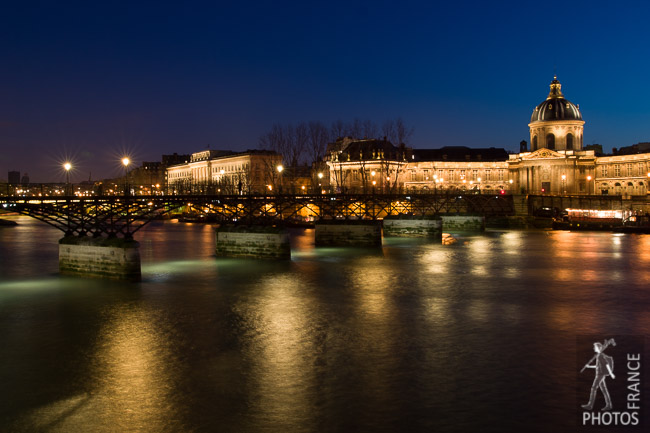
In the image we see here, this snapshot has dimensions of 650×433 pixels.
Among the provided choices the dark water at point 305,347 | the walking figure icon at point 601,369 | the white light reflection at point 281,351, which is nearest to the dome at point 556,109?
the dark water at point 305,347

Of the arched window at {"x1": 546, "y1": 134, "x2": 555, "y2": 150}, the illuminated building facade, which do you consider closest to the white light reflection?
the illuminated building facade

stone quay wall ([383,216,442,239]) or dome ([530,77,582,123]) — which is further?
dome ([530,77,582,123])

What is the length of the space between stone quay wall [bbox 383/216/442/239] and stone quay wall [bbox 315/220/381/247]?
14.6 m

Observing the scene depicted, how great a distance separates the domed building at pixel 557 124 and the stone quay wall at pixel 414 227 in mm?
89753

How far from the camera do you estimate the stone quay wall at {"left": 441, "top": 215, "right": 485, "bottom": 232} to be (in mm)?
87562

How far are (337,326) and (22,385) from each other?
35.6ft

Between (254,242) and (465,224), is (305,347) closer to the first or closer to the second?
(254,242)

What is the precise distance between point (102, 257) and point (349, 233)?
2806cm

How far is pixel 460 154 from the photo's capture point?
6624 inches

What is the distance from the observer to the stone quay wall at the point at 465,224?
287ft

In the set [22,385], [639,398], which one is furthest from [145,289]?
[639,398]

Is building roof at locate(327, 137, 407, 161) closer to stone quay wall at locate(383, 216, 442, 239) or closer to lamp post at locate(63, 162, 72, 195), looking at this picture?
stone quay wall at locate(383, 216, 442, 239)

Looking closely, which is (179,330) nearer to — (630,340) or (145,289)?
(145,289)

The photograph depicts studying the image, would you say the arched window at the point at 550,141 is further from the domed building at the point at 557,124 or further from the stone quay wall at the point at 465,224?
the stone quay wall at the point at 465,224
